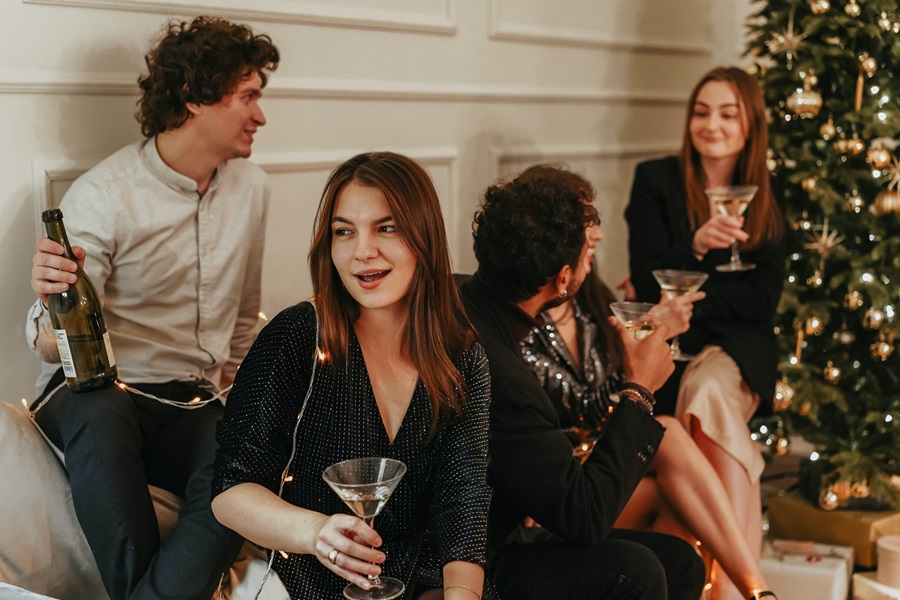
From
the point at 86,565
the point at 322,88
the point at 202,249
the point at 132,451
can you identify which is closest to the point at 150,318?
the point at 202,249

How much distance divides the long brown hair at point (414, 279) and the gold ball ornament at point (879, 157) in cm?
223

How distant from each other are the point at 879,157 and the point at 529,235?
1.91 meters

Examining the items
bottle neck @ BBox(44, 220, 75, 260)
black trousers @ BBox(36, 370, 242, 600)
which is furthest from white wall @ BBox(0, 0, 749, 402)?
black trousers @ BBox(36, 370, 242, 600)

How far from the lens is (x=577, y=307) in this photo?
2916mm

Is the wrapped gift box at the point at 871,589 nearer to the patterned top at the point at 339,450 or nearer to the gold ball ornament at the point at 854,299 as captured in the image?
the gold ball ornament at the point at 854,299

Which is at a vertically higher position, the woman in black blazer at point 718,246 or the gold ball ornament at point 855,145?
the gold ball ornament at point 855,145

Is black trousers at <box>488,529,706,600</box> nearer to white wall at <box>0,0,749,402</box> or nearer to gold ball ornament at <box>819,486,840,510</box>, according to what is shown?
white wall at <box>0,0,749,402</box>

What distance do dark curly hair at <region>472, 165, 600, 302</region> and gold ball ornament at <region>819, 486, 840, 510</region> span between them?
178 centimetres

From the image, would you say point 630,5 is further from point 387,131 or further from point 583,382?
point 583,382

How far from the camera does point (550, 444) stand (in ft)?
7.16

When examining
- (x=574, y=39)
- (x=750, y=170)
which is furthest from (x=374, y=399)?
(x=574, y=39)

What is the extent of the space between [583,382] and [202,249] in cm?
107

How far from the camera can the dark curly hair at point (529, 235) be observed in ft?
7.52

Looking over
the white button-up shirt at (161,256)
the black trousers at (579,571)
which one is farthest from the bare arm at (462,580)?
the white button-up shirt at (161,256)
